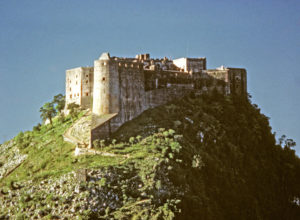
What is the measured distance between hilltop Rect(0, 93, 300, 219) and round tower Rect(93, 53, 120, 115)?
2701 mm

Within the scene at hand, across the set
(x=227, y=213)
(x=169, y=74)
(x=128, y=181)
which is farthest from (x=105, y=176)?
(x=169, y=74)

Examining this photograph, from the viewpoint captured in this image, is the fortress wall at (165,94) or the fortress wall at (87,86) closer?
the fortress wall at (165,94)

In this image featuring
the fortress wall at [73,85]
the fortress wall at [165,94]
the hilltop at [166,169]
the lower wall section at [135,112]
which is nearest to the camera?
the hilltop at [166,169]

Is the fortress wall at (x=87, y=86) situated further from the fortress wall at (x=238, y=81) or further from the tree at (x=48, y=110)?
the fortress wall at (x=238, y=81)

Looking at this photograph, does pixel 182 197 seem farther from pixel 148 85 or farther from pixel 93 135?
pixel 148 85

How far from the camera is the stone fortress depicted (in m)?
68.7

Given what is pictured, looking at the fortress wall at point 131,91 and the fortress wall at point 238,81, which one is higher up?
the fortress wall at point 238,81

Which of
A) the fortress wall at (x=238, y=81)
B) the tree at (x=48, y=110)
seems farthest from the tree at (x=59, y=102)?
the fortress wall at (x=238, y=81)

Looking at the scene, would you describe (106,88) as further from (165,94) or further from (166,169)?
(166,169)

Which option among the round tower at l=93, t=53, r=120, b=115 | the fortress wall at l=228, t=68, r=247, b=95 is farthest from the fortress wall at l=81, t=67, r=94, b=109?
the fortress wall at l=228, t=68, r=247, b=95

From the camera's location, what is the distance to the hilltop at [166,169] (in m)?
57.2

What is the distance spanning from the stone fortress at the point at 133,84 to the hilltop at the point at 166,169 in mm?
1329

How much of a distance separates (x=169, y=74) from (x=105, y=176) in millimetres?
23627

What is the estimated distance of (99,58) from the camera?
2813 inches
